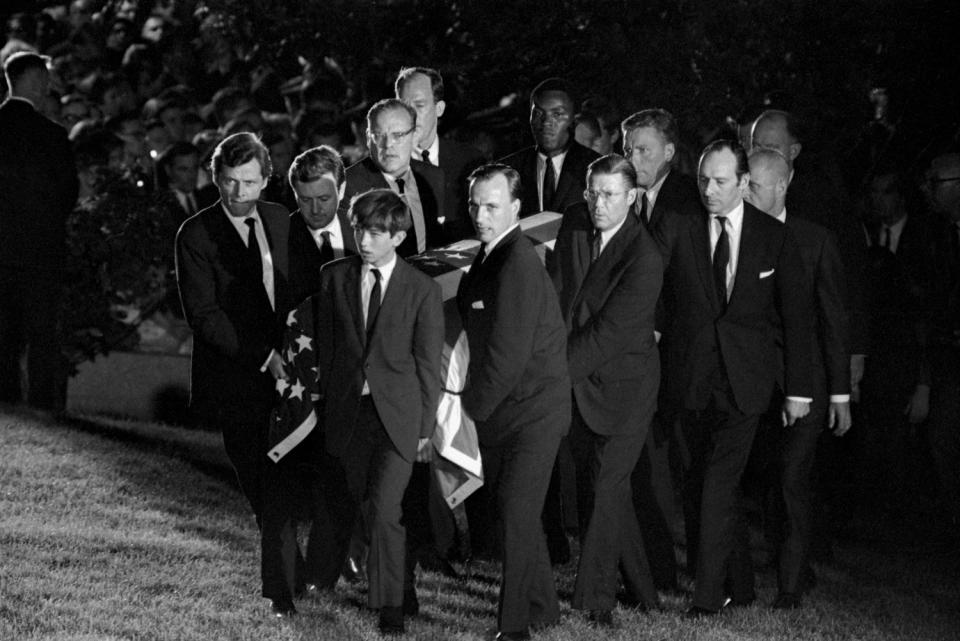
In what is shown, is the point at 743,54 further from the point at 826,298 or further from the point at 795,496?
the point at 795,496

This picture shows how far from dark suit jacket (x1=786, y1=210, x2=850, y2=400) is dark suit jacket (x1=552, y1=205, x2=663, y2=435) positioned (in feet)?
2.34

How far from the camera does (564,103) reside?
897 cm

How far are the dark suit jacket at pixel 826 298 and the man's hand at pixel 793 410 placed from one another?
0.09 metres

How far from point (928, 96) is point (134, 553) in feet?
19.3

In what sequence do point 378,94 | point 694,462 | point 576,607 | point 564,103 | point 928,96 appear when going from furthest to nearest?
point 378,94
point 928,96
point 564,103
point 694,462
point 576,607

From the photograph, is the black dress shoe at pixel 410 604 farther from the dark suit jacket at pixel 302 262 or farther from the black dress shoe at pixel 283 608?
the dark suit jacket at pixel 302 262

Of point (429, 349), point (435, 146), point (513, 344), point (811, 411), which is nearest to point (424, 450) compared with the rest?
point (429, 349)

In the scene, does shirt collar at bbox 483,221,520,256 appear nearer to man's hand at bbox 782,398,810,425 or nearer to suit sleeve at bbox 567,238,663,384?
suit sleeve at bbox 567,238,663,384

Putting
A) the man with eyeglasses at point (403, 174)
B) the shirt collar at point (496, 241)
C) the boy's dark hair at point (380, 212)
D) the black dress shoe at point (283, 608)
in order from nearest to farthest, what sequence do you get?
the boy's dark hair at point (380, 212)
the shirt collar at point (496, 241)
the black dress shoe at point (283, 608)
the man with eyeglasses at point (403, 174)

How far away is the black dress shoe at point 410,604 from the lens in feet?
24.7

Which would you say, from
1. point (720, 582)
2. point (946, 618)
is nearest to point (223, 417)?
point (720, 582)

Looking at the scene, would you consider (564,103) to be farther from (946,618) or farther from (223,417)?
(946,618)

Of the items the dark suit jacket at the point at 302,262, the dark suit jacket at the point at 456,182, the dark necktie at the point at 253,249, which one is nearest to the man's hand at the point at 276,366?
the dark suit jacket at the point at 302,262

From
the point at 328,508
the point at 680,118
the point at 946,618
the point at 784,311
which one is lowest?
the point at 946,618
